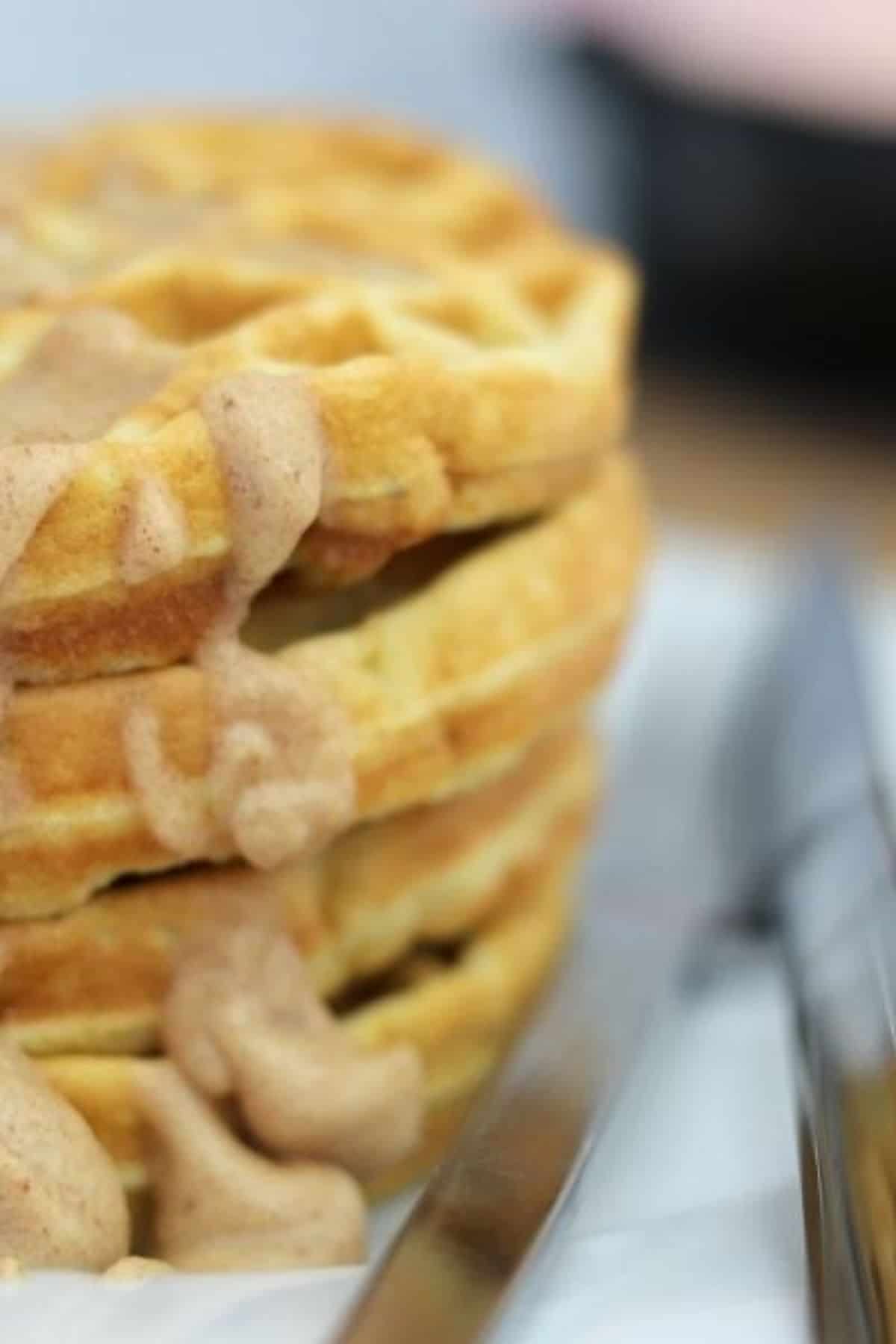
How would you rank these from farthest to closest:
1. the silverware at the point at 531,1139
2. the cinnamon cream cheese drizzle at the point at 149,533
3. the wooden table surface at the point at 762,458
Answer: the wooden table surface at the point at 762,458
the cinnamon cream cheese drizzle at the point at 149,533
the silverware at the point at 531,1139

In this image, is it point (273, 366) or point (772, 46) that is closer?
point (273, 366)

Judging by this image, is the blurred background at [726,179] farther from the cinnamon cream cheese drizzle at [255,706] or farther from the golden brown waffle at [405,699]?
the cinnamon cream cheese drizzle at [255,706]

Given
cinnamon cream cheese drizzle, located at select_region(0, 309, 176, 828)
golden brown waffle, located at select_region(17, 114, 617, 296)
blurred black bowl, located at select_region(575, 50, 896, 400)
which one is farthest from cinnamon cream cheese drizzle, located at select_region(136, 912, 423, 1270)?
blurred black bowl, located at select_region(575, 50, 896, 400)

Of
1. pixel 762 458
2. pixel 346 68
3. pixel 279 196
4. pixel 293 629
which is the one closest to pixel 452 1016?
pixel 293 629

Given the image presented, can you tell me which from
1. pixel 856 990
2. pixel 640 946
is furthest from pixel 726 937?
pixel 856 990

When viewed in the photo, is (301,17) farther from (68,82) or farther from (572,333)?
(572,333)

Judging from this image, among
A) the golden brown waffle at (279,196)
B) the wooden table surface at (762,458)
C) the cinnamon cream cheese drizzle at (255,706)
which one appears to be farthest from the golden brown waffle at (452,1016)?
the wooden table surface at (762,458)

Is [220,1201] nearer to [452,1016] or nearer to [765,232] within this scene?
[452,1016]
